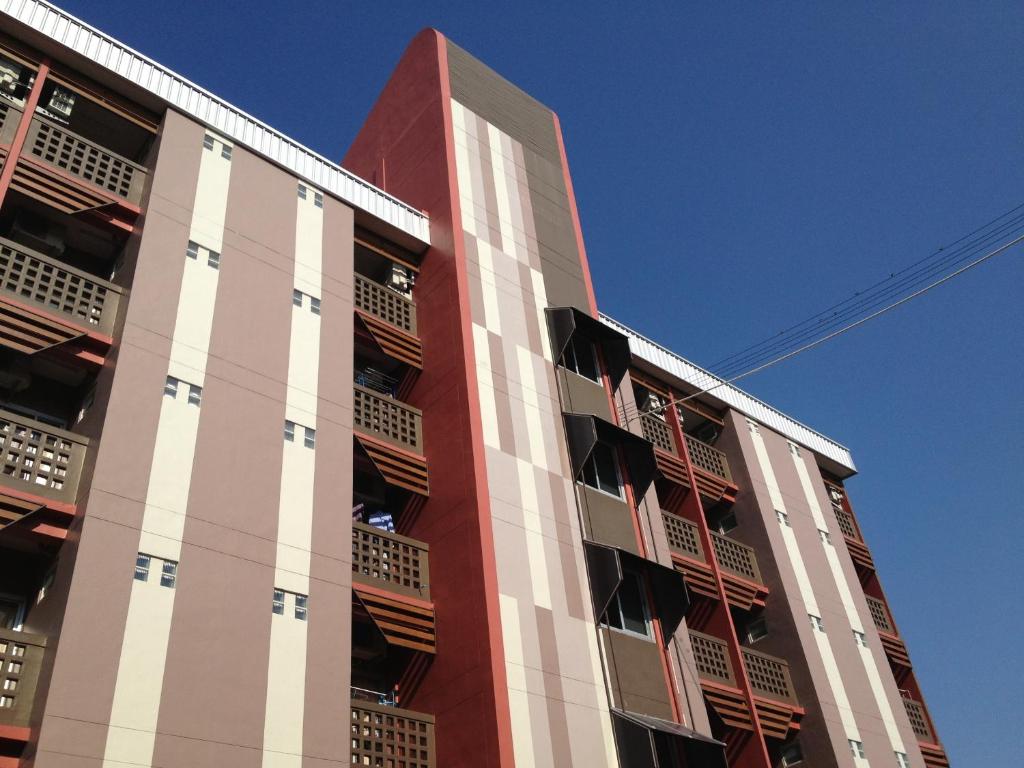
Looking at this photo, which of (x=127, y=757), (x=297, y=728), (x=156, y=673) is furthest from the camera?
(x=297, y=728)

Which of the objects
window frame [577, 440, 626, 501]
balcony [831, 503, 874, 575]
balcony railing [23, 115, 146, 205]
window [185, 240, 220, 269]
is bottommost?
window frame [577, 440, 626, 501]

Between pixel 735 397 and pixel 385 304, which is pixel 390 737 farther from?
pixel 735 397

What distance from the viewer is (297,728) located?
16312 millimetres

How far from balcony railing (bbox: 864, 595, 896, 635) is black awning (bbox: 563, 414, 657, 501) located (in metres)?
13.8

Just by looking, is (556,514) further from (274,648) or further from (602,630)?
(274,648)

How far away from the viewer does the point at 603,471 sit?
24.7 m

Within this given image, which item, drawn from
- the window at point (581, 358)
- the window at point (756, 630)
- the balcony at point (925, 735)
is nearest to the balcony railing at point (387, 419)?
the window at point (581, 358)

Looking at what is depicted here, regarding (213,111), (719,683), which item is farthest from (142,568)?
(719,683)

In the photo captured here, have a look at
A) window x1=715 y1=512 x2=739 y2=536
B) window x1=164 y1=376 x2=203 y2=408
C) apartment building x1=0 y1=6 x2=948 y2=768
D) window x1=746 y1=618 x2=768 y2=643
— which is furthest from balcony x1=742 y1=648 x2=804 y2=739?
window x1=164 y1=376 x2=203 y2=408

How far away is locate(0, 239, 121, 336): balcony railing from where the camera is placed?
18.0m

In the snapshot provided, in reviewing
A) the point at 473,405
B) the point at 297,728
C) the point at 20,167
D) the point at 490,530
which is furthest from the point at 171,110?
the point at 297,728

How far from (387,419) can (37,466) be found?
8.45 meters

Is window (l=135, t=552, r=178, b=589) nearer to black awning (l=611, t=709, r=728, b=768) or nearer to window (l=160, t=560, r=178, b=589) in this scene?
window (l=160, t=560, r=178, b=589)

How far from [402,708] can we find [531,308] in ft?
37.1
